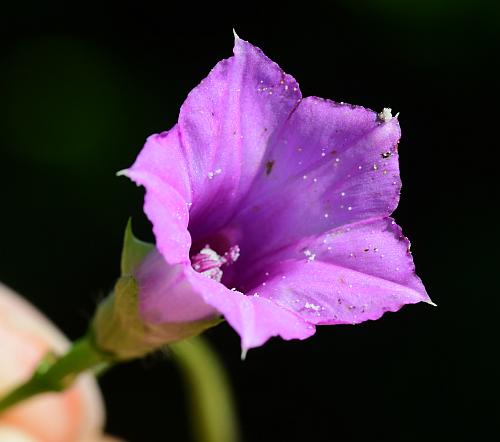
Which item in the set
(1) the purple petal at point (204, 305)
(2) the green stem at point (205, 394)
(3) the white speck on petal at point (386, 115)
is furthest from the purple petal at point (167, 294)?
(2) the green stem at point (205, 394)

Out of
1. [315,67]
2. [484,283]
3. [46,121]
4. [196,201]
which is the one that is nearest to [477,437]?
[484,283]

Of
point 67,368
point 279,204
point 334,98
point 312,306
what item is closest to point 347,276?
point 312,306

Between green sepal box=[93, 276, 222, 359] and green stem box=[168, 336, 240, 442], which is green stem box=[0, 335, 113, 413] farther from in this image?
green stem box=[168, 336, 240, 442]

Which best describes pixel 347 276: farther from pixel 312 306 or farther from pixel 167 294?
pixel 167 294

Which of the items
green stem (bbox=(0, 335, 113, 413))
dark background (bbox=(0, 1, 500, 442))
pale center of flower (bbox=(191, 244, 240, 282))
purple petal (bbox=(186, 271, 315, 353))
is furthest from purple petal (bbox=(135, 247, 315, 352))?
dark background (bbox=(0, 1, 500, 442))

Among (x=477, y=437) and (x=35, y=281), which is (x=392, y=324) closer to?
(x=477, y=437)

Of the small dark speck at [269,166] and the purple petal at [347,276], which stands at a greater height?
the small dark speck at [269,166]

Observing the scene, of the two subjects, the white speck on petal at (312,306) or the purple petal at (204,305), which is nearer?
the purple petal at (204,305)

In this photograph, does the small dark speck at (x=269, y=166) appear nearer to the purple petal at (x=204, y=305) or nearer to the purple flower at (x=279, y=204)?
the purple flower at (x=279, y=204)
